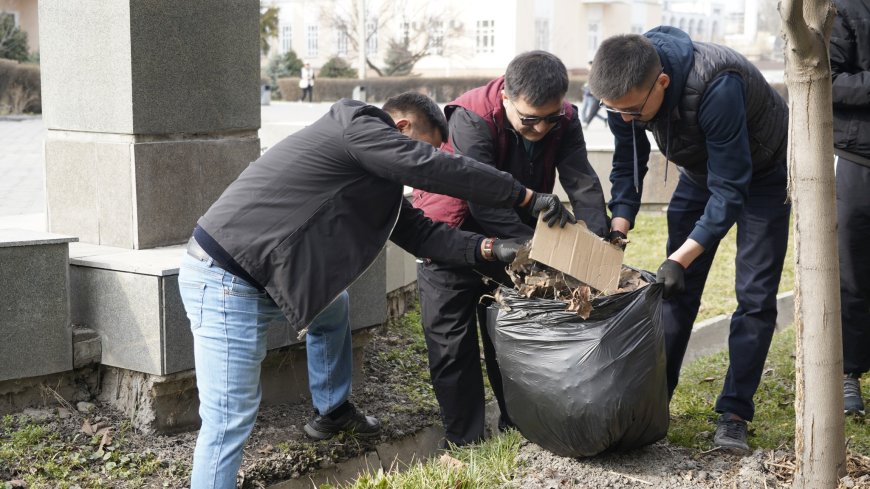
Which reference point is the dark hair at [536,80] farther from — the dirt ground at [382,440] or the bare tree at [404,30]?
the bare tree at [404,30]

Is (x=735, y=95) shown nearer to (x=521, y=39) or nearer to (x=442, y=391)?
(x=442, y=391)

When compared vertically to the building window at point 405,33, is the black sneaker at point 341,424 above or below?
below

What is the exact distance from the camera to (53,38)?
4.35 meters

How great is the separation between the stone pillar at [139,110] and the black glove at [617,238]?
1893 mm

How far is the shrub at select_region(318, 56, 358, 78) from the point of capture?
137 feet

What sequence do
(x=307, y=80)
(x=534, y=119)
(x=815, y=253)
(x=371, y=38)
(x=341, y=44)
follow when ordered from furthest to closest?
1. (x=341, y=44)
2. (x=371, y=38)
3. (x=307, y=80)
4. (x=534, y=119)
5. (x=815, y=253)

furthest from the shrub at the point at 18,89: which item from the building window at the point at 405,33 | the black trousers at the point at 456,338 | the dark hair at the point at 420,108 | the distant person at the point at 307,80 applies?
the building window at the point at 405,33

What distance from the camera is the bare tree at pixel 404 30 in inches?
1789

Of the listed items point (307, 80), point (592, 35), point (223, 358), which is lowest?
point (223, 358)

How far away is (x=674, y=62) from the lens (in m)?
3.35

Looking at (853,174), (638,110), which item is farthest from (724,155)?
(853,174)

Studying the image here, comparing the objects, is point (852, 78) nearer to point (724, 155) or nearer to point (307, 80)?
point (724, 155)

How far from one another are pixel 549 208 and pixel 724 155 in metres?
0.68

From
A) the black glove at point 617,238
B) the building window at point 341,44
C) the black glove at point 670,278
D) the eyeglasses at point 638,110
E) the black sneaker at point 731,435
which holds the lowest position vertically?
the black sneaker at point 731,435
